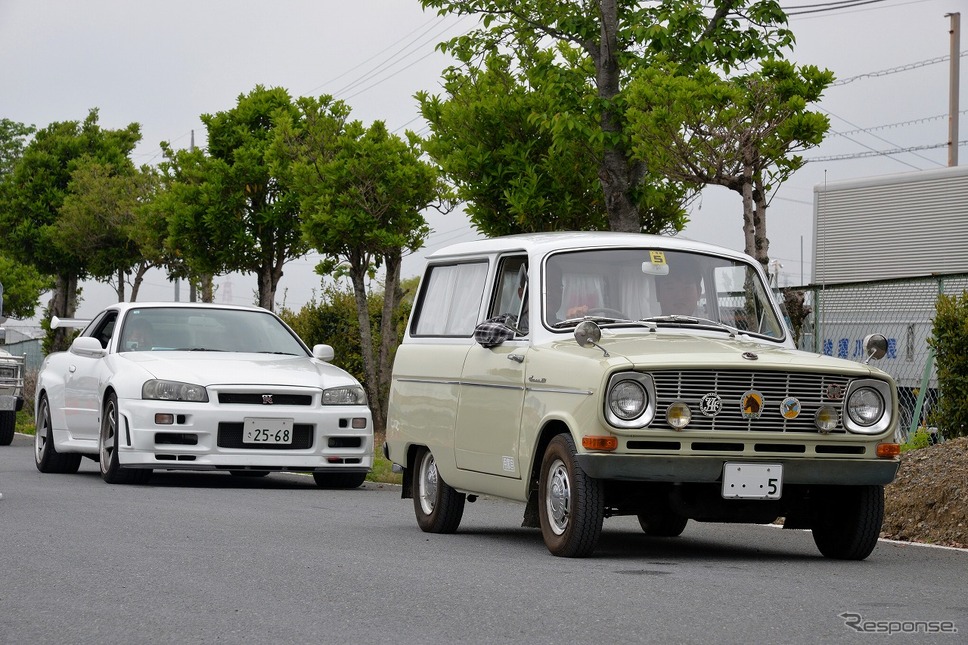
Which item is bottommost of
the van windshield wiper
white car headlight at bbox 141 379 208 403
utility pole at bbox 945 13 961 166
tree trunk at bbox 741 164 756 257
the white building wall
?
white car headlight at bbox 141 379 208 403

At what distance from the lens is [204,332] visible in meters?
15.3

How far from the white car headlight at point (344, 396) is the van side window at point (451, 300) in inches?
124

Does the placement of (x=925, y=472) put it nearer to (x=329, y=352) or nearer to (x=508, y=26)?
(x=329, y=352)

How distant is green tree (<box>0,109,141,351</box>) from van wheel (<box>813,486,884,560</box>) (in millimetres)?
34523

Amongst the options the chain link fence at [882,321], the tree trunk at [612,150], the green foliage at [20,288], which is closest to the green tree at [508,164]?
the tree trunk at [612,150]

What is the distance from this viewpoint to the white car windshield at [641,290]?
9.48 m

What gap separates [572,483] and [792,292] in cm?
952

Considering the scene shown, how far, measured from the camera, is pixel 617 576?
7824 mm

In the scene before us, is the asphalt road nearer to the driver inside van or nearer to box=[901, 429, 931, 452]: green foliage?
the driver inside van

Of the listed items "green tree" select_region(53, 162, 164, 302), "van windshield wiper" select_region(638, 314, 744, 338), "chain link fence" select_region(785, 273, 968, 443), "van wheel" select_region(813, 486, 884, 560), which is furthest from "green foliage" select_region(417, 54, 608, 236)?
"green tree" select_region(53, 162, 164, 302)

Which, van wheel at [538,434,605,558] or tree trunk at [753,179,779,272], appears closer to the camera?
van wheel at [538,434,605,558]

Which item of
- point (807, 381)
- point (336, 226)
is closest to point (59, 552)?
point (807, 381)

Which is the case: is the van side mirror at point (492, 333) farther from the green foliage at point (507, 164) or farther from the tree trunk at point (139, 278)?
the tree trunk at point (139, 278)

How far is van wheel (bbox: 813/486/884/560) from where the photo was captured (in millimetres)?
8852
